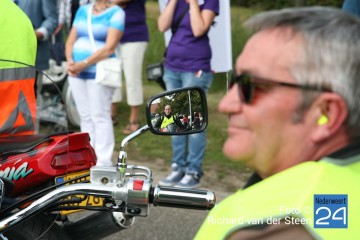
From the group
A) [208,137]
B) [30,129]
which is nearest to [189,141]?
[208,137]

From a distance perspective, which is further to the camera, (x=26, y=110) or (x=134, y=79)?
(x=134, y=79)

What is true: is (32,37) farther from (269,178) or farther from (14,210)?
(269,178)

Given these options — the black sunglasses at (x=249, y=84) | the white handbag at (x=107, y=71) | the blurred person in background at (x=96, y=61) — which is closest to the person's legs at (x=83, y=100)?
the blurred person in background at (x=96, y=61)

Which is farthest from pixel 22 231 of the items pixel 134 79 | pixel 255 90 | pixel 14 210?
pixel 134 79

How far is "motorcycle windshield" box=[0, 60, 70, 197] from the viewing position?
7.76 ft

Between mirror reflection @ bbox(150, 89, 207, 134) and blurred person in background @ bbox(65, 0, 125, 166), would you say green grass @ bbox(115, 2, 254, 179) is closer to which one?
blurred person in background @ bbox(65, 0, 125, 166)

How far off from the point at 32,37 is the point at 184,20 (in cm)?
257

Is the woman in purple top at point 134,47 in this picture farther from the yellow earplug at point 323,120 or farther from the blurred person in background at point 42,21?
the yellow earplug at point 323,120

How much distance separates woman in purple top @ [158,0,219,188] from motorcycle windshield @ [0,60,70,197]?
9.14ft

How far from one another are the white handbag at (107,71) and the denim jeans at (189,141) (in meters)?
0.39

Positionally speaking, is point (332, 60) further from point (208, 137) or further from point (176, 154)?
point (208, 137)

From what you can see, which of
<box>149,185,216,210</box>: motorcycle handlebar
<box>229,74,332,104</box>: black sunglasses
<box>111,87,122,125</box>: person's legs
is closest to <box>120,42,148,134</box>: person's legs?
<box>111,87,122,125</box>: person's legs

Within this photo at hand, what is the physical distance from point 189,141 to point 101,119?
75 centimetres

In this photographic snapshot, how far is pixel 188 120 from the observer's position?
2133 millimetres
